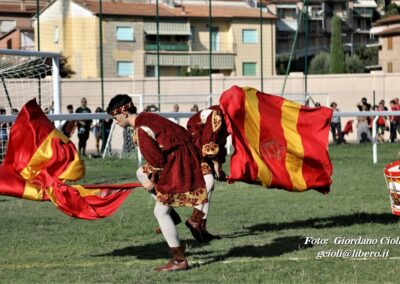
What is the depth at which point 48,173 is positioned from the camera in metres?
11.0

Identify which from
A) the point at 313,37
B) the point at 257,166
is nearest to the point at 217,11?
the point at 313,37

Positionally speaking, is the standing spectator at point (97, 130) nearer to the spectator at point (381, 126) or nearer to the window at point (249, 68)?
the spectator at point (381, 126)

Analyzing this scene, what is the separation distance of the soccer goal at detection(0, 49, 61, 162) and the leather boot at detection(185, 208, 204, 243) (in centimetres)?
554

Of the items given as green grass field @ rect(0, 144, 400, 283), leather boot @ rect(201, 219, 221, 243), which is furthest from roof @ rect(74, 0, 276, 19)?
leather boot @ rect(201, 219, 221, 243)

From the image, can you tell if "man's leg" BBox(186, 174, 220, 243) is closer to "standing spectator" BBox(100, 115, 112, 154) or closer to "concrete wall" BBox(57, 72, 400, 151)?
"concrete wall" BBox(57, 72, 400, 151)

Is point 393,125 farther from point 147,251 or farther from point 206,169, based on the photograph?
point 147,251

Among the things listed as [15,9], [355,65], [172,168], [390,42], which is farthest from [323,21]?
[172,168]

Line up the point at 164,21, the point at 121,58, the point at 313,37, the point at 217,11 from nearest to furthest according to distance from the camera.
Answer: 1. the point at 121,58
2. the point at 217,11
3. the point at 164,21
4. the point at 313,37

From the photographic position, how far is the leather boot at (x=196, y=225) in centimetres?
1135

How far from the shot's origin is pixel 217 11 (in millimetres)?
73875

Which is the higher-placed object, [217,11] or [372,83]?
[217,11]

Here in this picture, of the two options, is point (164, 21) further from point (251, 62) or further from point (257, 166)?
point (257, 166)

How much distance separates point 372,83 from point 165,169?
125 feet

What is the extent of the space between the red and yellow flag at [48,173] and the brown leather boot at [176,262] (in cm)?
127
